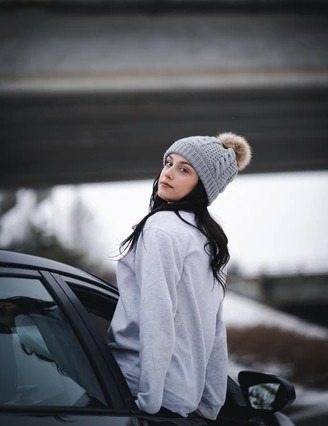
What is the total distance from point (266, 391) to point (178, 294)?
2.22 ft

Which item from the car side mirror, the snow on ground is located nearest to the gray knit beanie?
the car side mirror

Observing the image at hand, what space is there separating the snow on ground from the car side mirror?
19637 mm

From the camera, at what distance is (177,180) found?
268cm

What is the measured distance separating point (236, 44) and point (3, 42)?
4.96 metres

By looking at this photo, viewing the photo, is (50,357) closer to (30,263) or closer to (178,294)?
(30,263)

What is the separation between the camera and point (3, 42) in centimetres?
1494

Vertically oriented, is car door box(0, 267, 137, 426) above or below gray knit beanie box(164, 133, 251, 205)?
below

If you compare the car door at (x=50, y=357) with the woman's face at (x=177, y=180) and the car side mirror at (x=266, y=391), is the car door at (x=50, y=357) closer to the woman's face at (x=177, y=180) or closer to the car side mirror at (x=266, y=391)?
the woman's face at (x=177, y=180)

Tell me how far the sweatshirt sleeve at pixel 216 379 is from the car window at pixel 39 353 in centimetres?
52

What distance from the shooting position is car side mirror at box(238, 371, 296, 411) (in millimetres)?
2732

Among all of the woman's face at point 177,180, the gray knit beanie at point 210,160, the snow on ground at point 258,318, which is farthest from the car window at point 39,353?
the snow on ground at point 258,318

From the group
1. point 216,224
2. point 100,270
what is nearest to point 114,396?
point 216,224

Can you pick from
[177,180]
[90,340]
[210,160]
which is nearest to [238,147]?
[210,160]

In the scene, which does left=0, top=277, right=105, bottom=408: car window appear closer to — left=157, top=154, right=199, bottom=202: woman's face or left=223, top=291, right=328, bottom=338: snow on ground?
left=157, top=154, right=199, bottom=202: woman's face
